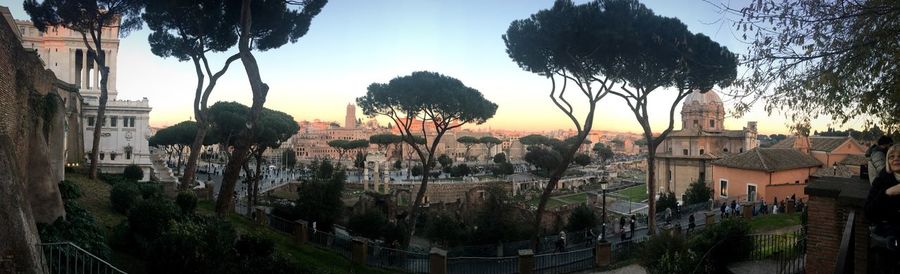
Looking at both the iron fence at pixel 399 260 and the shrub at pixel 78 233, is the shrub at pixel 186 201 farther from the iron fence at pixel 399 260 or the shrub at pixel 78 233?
the iron fence at pixel 399 260

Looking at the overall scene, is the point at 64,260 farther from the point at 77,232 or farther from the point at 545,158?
the point at 545,158

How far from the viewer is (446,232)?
18547 mm

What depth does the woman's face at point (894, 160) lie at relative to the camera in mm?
3255

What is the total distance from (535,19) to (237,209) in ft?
42.4

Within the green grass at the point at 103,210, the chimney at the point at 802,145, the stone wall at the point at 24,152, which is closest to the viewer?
the stone wall at the point at 24,152

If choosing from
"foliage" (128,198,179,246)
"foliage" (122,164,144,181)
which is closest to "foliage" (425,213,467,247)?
"foliage" (128,198,179,246)

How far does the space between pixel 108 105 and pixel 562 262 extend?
24.1 m

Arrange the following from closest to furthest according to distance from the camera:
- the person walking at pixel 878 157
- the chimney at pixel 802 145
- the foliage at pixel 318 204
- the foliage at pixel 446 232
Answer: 1. the person walking at pixel 878 157
2. the foliage at pixel 318 204
3. the foliage at pixel 446 232
4. the chimney at pixel 802 145

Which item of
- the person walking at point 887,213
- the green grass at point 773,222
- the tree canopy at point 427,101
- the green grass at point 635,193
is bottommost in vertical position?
the green grass at point 635,193

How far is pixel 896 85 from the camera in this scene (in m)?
4.83

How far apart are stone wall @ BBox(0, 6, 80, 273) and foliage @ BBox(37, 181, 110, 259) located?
25cm

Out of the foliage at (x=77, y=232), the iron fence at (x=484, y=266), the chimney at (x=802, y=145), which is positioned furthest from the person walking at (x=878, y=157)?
the chimney at (x=802, y=145)

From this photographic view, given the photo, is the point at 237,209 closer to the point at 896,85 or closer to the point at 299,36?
the point at 299,36

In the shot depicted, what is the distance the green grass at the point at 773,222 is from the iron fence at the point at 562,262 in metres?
5.58
